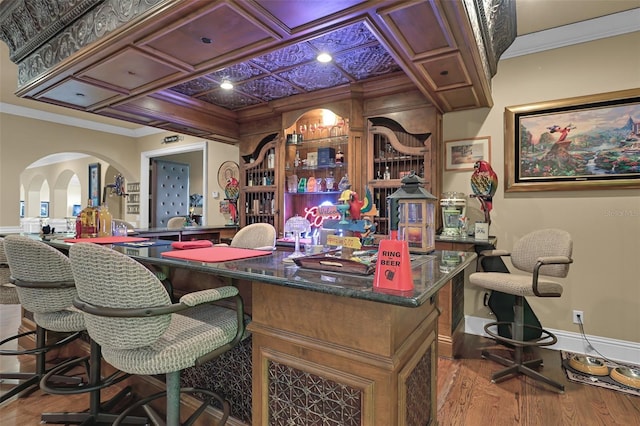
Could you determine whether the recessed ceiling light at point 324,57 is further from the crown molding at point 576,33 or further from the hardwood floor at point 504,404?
the hardwood floor at point 504,404

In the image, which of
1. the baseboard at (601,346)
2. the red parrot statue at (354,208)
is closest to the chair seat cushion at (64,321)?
the red parrot statue at (354,208)

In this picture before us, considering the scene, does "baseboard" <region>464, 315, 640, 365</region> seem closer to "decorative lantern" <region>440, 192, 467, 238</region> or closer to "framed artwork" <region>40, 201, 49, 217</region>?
"decorative lantern" <region>440, 192, 467, 238</region>

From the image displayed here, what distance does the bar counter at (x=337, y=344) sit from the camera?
1.08 meters

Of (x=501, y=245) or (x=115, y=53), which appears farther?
(x=501, y=245)

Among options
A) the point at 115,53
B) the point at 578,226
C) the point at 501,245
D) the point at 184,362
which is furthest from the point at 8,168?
the point at 578,226

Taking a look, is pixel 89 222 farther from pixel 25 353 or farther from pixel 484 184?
pixel 484 184

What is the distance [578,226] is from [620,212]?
30 centimetres

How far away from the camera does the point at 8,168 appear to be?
5500 millimetres

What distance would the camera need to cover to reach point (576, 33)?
2889 millimetres

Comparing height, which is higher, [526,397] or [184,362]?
[184,362]

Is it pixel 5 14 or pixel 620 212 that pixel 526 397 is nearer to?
pixel 620 212

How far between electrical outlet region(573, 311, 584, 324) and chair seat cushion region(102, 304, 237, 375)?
10.1ft

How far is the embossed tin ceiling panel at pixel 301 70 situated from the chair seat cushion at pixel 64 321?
213 centimetres

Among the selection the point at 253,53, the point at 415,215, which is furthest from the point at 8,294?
the point at 415,215
